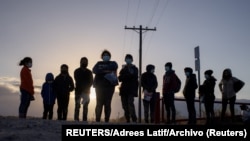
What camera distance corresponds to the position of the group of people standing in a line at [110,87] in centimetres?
1164

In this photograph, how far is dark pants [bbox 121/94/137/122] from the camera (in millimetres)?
12258

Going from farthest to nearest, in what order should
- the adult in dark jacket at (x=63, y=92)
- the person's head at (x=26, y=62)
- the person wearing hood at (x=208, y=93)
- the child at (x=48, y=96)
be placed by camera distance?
the person wearing hood at (x=208, y=93) < the child at (x=48, y=96) < the adult in dark jacket at (x=63, y=92) < the person's head at (x=26, y=62)

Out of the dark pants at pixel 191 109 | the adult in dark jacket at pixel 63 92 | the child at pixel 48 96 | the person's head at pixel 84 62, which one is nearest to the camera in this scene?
the person's head at pixel 84 62

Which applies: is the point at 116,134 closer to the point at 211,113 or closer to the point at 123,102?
the point at 123,102

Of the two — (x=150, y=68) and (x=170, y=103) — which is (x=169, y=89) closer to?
(x=170, y=103)

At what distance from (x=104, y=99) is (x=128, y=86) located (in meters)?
1.04

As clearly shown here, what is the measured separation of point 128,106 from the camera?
1232cm

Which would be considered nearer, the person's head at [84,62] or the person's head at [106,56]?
the person's head at [106,56]

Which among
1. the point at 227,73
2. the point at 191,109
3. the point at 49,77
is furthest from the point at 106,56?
the point at 227,73

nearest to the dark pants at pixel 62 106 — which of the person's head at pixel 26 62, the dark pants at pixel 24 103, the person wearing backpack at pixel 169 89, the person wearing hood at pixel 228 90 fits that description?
the dark pants at pixel 24 103

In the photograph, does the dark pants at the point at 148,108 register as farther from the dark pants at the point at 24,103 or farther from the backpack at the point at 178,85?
the dark pants at the point at 24,103

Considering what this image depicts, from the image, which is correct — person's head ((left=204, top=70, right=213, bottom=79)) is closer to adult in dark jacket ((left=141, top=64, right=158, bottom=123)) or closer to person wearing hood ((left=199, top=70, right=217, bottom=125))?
person wearing hood ((left=199, top=70, right=217, bottom=125))

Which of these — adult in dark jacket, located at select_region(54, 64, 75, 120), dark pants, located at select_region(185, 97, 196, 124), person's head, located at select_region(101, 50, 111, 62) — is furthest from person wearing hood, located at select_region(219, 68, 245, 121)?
adult in dark jacket, located at select_region(54, 64, 75, 120)

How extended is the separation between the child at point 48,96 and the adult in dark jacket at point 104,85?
5.91 ft
